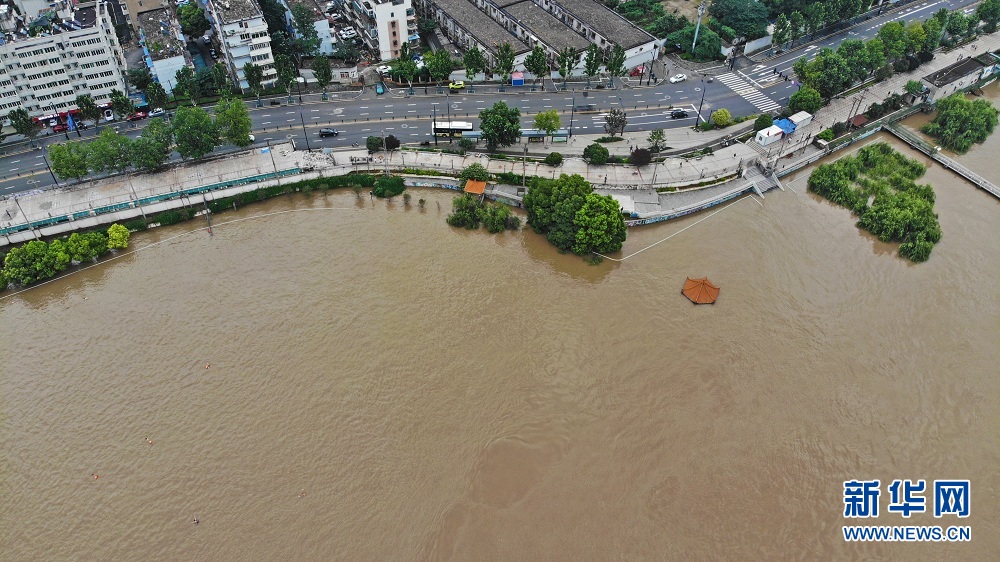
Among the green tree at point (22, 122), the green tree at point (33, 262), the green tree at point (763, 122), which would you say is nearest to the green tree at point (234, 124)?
the green tree at point (33, 262)

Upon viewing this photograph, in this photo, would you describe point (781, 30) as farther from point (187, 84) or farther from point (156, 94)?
point (156, 94)

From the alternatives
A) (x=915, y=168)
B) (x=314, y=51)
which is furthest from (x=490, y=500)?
(x=314, y=51)

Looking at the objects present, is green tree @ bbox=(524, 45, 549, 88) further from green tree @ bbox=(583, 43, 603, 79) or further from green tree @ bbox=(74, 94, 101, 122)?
green tree @ bbox=(74, 94, 101, 122)

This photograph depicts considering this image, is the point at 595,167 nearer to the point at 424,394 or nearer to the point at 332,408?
the point at 424,394

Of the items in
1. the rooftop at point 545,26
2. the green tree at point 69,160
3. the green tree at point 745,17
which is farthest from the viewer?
the green tree at point 745,17

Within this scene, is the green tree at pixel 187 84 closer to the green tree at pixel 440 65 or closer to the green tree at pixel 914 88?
the green tree at pixel 440 65

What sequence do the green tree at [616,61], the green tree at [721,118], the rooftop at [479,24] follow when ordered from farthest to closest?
the rooftop at [479,24]
the green tree at [616,61]
the green tree at [721,118]

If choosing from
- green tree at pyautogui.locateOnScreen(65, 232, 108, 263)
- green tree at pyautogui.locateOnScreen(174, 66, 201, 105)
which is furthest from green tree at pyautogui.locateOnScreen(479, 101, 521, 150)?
green tree at pyautogui.locateOnScreen(65, 232, 108, 263)
